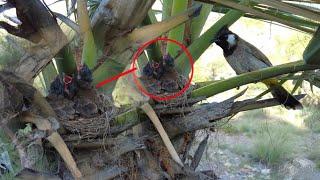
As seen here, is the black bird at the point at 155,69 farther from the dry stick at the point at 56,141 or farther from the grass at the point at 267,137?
the grass at the point at 267,137

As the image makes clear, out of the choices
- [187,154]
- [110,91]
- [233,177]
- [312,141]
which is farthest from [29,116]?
[312,141]

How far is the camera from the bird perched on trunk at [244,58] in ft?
5.30

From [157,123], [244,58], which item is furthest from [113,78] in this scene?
[244,58]

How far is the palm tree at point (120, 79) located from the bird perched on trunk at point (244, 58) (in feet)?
0.45

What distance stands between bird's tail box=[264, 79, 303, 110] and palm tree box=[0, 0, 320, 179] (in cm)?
12

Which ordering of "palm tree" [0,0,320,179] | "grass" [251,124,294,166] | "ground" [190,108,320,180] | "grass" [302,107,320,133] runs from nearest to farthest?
"palm tree" [0,0,320,179], "ground" [190,108,320,180], "grass" [251,124,294,166], "grass" [302,107,320,133]

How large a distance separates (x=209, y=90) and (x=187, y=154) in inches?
10.2

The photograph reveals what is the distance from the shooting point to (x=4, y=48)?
3.71 feet

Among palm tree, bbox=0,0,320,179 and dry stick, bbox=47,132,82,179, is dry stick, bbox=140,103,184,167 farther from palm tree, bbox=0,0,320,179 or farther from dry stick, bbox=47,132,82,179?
dry stick, bbox=47,132,82,179

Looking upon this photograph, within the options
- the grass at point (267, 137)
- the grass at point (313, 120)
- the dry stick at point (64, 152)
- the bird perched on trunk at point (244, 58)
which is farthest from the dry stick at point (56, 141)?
the grass at point (313, 120)

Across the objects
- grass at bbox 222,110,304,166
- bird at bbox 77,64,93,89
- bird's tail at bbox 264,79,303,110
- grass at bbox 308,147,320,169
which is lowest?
grass at bbox 308,147,320,169

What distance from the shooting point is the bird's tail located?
1580 millimetres

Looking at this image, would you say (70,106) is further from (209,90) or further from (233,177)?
(233,177)

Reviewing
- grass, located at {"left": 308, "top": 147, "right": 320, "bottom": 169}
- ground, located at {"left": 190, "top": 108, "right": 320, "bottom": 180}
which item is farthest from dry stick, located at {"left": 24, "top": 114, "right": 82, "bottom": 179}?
grass, located at {"left": 308, "top": 147, "right": 320, "bottom": 169}
